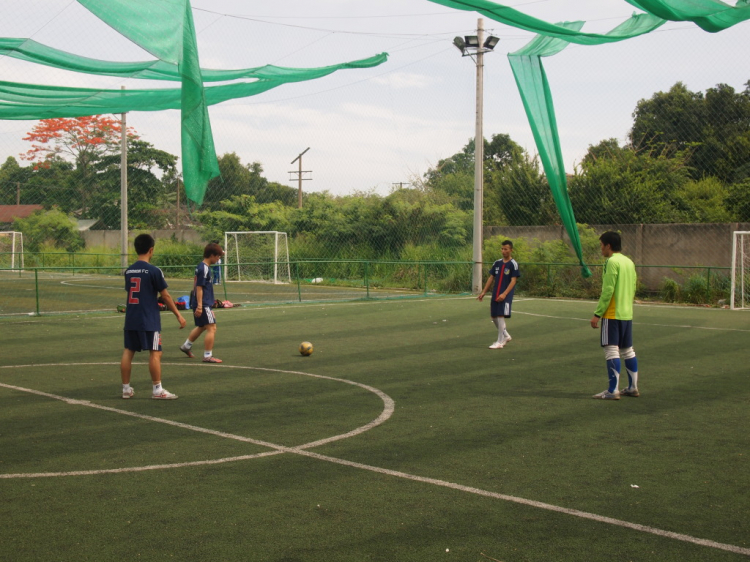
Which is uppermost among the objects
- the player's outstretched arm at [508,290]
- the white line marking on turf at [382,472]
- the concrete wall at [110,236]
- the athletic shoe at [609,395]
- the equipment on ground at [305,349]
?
the concrete wall at [110,236]

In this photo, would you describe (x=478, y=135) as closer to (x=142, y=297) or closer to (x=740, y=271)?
(x=740, y=271)

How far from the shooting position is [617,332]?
26.7 ft

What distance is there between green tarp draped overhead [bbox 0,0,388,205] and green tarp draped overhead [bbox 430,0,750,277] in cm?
255

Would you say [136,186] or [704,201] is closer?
[704,201]

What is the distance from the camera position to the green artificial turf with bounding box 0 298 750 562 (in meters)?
4.14

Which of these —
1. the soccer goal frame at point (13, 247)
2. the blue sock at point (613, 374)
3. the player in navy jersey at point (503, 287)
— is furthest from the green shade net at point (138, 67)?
the soccer goal frame at point (13, 247)

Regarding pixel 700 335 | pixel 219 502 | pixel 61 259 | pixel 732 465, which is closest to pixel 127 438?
pixel 219 502

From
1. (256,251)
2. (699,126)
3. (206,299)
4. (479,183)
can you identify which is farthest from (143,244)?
(699,126)

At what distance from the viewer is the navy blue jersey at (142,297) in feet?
25.9

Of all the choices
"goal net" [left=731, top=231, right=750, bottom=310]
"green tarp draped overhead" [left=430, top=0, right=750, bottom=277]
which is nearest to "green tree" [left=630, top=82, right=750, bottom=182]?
"goal net" [left=731, top=231, right=750, bottom=310]

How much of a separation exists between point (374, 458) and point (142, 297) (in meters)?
3.49

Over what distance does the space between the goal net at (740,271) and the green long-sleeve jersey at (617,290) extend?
13380 mm

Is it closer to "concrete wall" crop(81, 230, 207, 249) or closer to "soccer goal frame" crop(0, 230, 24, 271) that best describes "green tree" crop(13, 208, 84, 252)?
"soccer goal frame" crop(0, 230, 24, 271)

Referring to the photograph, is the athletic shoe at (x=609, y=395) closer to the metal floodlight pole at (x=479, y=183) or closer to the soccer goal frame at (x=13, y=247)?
the metal floodlight pole at (x=479, y=183)
